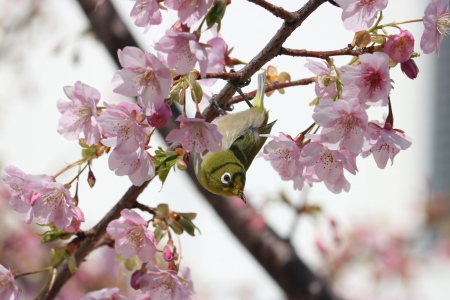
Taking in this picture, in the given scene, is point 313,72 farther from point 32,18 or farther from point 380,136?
point 32,18

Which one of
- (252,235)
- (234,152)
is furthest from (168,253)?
(252,235)

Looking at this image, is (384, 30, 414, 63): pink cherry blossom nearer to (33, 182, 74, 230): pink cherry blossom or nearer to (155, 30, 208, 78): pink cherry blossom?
(155, 30, 208, 78): pink cherry blossom

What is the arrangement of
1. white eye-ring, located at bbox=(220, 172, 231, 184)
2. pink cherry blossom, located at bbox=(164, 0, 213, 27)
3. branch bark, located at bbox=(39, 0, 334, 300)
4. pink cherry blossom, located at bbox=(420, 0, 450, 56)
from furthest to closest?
branch bark, located at bbox=(39, 0, 334, 300) < white eye-ring, located at bbox=(220, 172, 231, 184) < pink cherry blossom, located at bbox=(420, 0, 450, 56) < pink cherry blossom, located at bbox=(164, 0, 213, 27)

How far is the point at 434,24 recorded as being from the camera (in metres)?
0.84

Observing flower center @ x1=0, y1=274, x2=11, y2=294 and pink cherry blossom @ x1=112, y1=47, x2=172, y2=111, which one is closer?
pink cherry blossom @ x1=112, y1=47, x2=172, y2=111

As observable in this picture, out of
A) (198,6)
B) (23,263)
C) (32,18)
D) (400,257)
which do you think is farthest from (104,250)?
(198,6)

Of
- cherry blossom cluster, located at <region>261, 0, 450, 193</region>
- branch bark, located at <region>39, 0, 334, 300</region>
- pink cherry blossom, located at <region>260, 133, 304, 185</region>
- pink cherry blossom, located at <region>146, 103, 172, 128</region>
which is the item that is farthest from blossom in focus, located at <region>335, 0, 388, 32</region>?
branch bark, located at <region>39, 0, 334, 300</region>

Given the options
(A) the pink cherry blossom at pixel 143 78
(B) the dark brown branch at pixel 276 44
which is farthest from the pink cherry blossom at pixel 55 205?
(B) the dark brown branch at pixel 276 44

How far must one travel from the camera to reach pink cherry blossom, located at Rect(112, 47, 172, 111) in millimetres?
785

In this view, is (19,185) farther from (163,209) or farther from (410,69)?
(410,69)

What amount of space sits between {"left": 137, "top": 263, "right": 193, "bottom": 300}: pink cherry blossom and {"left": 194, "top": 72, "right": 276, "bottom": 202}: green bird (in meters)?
0.28

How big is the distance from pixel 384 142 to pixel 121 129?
44cm

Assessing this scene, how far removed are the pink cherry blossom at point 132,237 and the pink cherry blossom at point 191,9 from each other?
0.37m

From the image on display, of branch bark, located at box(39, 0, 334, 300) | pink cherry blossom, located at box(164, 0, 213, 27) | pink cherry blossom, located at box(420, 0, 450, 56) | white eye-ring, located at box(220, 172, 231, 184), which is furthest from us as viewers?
branch bark, located at box(39, 0, 334, 300)
